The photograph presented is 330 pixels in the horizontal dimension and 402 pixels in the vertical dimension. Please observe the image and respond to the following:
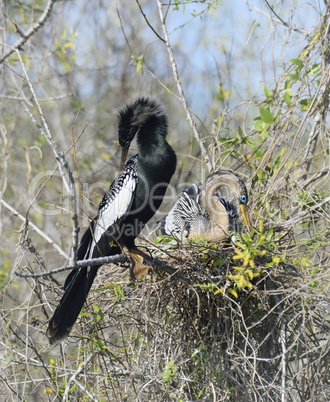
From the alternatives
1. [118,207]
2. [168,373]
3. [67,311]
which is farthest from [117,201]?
[168,373]

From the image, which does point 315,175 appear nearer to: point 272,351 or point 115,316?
point 272,351

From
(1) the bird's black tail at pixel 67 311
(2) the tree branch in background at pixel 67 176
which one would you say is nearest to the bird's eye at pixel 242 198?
(1) the bird's black tail at pixel 67 311

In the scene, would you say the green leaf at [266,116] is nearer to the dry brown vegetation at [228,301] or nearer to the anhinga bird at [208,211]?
the dry brown vegetation at [228,301]

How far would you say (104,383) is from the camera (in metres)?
3.68

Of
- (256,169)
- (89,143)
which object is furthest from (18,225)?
(256,169)

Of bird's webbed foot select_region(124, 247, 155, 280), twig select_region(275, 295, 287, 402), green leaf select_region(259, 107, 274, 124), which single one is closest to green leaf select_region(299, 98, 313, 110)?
green leaf select_region(259, 107, 274, 124)

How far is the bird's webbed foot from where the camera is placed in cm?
367

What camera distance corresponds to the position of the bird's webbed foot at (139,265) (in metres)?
3.67

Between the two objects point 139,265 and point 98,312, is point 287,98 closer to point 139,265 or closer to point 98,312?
point 139,265

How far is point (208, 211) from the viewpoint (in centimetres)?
485

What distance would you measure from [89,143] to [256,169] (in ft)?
13.0

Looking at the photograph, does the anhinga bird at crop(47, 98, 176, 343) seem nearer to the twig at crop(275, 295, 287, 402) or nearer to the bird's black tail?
the bird's black tail

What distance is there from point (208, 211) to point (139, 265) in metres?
1.30

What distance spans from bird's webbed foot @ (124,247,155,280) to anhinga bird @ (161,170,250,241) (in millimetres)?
635
